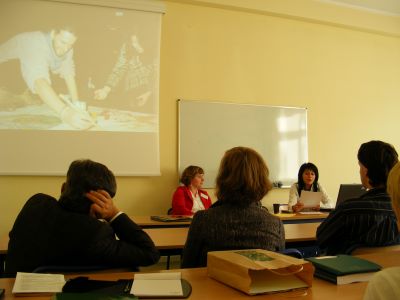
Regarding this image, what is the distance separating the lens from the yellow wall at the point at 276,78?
193 inches

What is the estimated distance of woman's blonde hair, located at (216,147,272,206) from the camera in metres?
1.78

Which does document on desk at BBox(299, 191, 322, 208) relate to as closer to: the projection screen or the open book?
the projection screen

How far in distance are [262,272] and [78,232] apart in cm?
74

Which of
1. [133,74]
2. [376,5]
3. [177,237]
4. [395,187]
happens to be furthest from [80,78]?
A: [376,5]

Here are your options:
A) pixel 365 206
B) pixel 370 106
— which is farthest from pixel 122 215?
pixel 370 106

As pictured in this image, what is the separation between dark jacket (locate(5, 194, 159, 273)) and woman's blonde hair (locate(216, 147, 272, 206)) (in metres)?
0.52

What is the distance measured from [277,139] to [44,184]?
319 cm

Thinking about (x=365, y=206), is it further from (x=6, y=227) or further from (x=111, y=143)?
(x=6, y=227)

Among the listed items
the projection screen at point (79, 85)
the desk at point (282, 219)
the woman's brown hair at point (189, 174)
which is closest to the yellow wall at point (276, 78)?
the projection screen at point (79, 85)

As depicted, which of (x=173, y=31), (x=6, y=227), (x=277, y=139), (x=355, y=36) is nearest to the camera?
(x=6, y=227)

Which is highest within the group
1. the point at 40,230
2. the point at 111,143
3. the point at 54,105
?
the point at 54,105

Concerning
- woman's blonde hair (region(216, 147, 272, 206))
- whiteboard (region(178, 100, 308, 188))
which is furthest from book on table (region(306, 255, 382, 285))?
whiteboard (region(178, 100, 308, 188))

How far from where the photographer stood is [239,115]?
5.29 m

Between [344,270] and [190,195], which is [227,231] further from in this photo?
[190,195]
